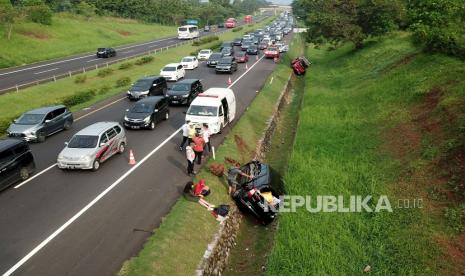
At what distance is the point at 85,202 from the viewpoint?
575 inches

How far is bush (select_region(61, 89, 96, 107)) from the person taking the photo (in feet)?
100

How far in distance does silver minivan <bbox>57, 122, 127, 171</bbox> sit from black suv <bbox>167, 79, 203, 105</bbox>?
9.50m

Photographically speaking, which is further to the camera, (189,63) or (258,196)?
(189,63)

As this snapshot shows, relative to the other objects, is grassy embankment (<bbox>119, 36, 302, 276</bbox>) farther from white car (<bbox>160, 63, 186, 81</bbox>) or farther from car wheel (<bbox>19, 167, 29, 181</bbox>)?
white car (<bbox>160, 63, 186, 81</bbox>)

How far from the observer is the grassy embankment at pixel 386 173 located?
37.2 ft

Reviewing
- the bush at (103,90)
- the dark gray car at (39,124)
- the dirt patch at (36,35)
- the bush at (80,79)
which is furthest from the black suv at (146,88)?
the dirt patch at (36,35)

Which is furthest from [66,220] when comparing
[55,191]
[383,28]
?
[383,28]

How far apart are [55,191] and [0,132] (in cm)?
1081

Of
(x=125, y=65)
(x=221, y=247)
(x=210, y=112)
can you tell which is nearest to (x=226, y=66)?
(x=125, y=65)

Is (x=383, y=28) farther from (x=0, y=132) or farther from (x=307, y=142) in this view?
(x=0, y=132)

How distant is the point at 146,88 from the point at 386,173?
20.3 m

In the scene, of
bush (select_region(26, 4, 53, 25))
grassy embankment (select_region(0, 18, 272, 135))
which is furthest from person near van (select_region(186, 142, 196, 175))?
bush (select_region(26, 4, 53, 25))

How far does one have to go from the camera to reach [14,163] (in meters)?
16.0

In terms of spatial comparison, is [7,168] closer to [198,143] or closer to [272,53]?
[198,143]
